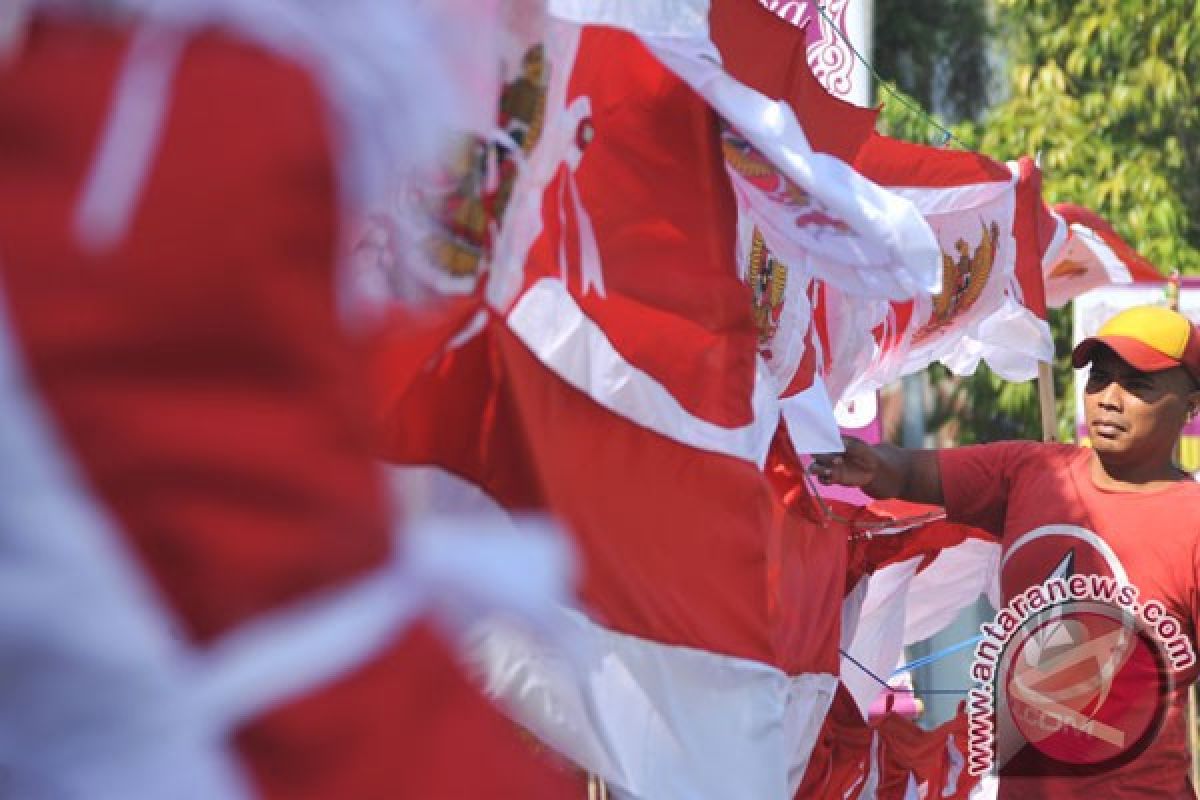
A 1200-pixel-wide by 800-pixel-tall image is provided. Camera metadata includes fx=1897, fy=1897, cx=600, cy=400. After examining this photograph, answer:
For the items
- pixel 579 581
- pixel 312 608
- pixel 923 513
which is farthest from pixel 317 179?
pixel 923 513

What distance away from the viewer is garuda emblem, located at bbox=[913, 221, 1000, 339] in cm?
330

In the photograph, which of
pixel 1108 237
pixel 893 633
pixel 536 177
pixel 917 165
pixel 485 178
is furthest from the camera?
pixel 1108 237

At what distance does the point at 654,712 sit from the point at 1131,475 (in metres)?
1.49

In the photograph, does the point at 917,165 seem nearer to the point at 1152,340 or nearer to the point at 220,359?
the point at 1152,340

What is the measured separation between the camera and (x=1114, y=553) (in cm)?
307

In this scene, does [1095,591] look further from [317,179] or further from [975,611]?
[317,179]

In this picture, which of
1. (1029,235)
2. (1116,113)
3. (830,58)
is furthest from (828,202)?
(1116,113)

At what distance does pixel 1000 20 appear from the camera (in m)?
10.5

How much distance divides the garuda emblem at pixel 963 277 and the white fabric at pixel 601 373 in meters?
1.27

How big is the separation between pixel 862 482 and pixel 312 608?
7.66ft

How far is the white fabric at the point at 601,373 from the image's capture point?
1.84 m

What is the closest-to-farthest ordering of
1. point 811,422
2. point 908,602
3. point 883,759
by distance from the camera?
point 811,422 < point 883,759 < point 908,602

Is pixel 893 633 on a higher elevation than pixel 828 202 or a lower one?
lower

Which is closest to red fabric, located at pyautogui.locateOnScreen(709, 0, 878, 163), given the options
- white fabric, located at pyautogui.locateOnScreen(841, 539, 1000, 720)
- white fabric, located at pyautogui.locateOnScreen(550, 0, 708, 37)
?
white fabric, located at pyautogui.locateOnScreen(550, 0, 708, 37)
